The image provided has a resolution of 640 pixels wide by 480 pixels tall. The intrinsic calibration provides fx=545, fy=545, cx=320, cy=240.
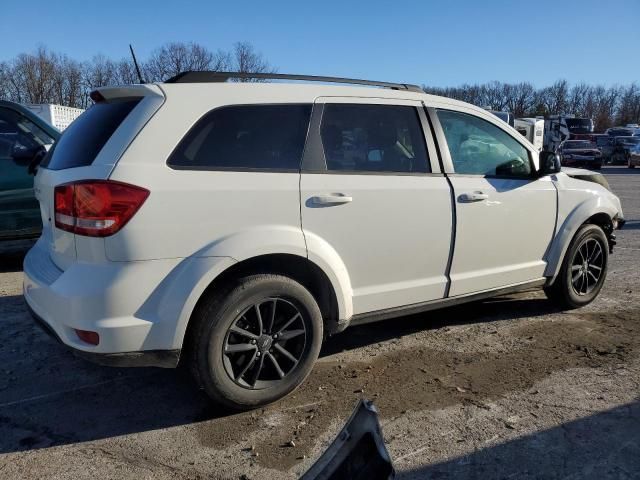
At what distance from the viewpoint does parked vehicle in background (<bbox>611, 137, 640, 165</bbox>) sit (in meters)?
33.2

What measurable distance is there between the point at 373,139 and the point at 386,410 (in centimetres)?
174

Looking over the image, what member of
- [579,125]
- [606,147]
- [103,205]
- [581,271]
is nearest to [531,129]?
[606,147]

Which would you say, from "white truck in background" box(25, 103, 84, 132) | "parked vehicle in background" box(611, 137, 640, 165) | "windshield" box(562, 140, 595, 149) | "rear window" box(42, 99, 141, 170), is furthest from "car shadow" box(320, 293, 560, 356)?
"parked vehicle in background" box(611, 137, 640, 165)

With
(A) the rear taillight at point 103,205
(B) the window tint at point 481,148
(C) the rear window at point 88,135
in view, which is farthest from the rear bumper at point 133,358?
(B) the window tint at point 481,148

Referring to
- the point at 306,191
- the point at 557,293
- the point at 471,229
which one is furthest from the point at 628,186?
the point at 306,191

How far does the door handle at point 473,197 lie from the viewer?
3904 millimetres

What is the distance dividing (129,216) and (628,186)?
20.0 meters

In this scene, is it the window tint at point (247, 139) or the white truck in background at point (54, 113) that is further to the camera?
the white truck in background at point (54, 113)

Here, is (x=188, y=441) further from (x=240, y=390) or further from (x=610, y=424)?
(x=610, y=424)

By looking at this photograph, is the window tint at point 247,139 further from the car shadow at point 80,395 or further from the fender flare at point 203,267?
the car shadow at point 80,395

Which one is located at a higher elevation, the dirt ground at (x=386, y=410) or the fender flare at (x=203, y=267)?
the fender flare at (x=203, y=267)

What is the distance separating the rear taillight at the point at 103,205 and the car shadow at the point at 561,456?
185cm

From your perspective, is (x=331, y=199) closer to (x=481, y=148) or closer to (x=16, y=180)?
(x=481, y=148)

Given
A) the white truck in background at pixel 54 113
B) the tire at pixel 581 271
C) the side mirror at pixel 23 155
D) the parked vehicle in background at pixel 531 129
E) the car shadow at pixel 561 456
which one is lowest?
the car shadow at pixel 561 456
